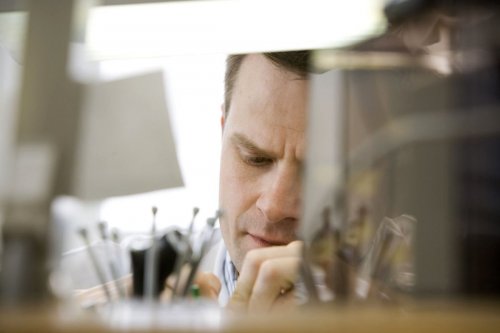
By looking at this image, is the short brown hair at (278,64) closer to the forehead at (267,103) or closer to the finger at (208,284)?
the forehead at (267,103)

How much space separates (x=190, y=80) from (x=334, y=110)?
0.31 m

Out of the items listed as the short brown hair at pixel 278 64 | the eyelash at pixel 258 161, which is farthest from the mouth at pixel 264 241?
the short brown hair at pixel 278 64

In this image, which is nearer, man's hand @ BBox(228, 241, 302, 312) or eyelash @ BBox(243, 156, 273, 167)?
man's hand @ BBox(228, 241, 302, 312)

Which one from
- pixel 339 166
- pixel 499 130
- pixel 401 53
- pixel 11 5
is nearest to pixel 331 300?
pixel 339 166

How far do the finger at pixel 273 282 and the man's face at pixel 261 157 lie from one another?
0.14 feet

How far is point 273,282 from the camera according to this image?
949 millimetres

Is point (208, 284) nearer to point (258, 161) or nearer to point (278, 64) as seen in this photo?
point (258, 161)

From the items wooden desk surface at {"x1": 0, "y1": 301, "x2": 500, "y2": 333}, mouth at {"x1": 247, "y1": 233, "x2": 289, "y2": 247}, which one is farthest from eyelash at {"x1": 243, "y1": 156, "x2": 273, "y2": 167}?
wooden desk surface at {"x1": 0, "y1": 301, "x2": 500, "y2": 333}

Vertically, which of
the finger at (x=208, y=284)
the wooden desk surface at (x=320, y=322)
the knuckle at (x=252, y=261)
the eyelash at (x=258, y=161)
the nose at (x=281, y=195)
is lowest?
the finger at (x=208, y=284)

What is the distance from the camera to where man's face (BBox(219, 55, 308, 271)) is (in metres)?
1.01

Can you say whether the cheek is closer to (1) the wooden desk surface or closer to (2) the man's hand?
(2) the man's hand

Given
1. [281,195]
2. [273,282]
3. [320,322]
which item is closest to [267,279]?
[273,282]

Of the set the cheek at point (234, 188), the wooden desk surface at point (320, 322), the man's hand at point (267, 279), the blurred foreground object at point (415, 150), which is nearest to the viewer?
the wooden desk surface at point (320, 322)

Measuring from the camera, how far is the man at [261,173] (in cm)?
98
